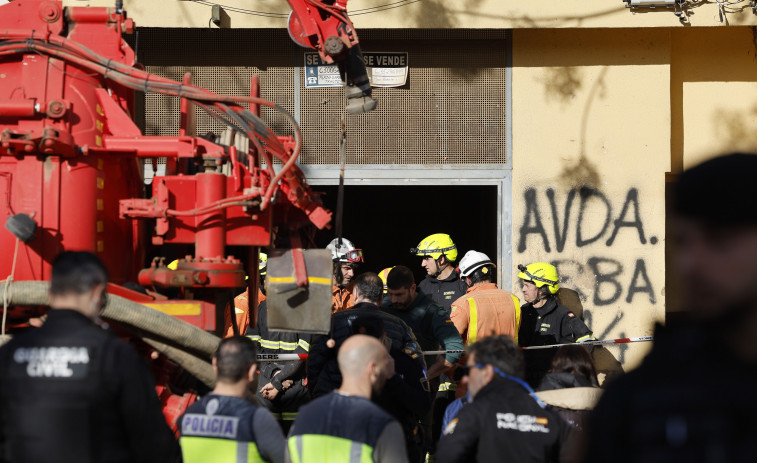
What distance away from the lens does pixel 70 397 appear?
11.2ft

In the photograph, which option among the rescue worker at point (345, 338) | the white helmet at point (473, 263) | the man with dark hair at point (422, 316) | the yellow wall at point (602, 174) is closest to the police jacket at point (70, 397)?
the rescue worker at point (345, 338)

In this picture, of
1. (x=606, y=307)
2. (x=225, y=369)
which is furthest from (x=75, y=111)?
(x=606, y=307)

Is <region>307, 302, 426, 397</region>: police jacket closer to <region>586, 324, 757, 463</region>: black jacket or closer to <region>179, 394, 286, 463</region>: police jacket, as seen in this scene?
<region>179, 394, 286, 463</region>: police jacket

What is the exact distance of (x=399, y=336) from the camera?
6.33 meters

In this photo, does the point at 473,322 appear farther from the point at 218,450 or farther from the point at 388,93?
the point at 218,450

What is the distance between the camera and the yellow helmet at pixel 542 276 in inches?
353

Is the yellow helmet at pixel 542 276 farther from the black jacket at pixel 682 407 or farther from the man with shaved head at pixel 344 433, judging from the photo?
the black jacket at pixel 682 407

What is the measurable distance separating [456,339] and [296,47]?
3.98m

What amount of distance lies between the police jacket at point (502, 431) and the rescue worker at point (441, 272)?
493 cm

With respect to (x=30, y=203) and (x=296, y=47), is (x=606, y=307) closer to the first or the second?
(x=296, y=47)

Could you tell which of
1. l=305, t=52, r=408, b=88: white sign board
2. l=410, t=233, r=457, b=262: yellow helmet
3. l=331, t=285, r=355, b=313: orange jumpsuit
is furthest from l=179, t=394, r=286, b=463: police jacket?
l=305, t=52, r=408, b=88: white sign board

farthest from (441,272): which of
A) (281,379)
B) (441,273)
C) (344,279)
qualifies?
(281,379)

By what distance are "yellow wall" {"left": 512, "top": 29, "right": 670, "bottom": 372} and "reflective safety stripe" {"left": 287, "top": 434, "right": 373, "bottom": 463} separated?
19.7 feet

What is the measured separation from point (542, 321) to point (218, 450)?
519cm
